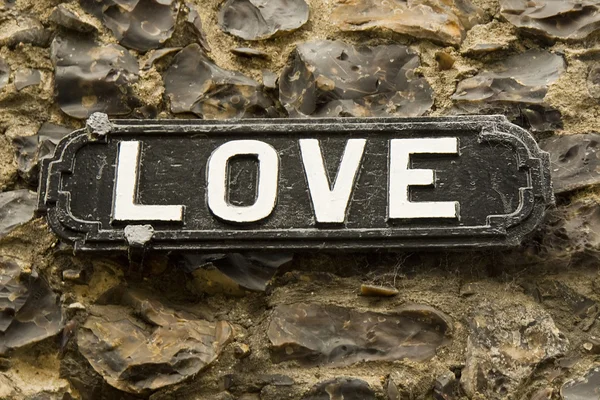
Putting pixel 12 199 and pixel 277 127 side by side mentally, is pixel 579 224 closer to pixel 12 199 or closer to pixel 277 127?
pixel 277 127

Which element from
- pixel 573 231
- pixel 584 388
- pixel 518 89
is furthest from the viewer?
pixel 518 89

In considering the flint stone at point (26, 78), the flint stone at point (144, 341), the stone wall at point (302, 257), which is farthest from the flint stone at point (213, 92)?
the flint stone at point (144, 341)

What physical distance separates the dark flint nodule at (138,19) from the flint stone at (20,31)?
9cm

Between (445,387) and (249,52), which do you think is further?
(249,52)

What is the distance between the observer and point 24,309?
150cm

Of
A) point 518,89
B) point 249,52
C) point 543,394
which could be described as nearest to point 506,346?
point 543,394

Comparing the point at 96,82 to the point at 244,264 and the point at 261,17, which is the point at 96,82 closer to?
the point at 261,17

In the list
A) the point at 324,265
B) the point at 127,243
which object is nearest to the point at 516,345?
the point at 324,265

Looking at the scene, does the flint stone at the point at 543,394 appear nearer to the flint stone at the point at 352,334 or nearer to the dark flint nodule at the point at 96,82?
the flint stone at the point at 352,334

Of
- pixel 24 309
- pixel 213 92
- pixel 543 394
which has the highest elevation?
pixel 213 92

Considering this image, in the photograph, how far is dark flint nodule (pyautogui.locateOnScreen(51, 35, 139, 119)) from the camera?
5.32ft

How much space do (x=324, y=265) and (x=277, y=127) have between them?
0.78 feet

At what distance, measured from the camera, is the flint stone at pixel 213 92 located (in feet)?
5.30

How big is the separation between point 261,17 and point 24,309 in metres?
0.66
